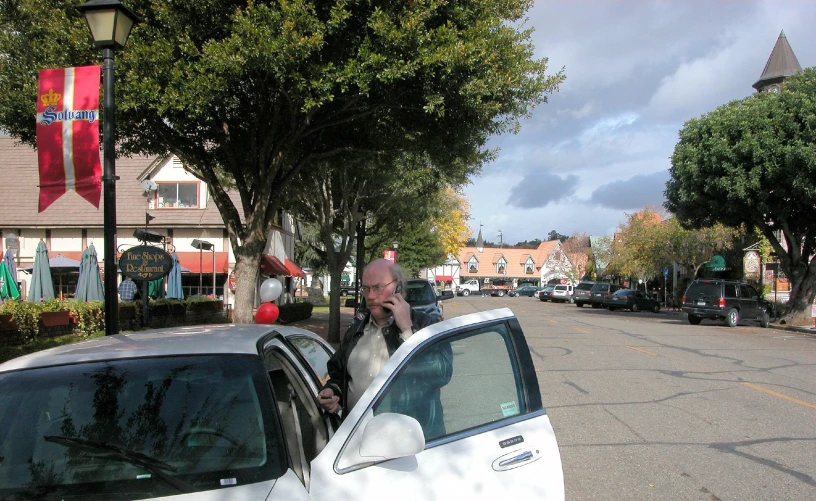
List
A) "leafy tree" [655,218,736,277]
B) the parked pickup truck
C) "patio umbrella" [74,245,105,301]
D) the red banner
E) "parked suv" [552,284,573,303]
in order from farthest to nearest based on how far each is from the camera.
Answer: the parked pickup truck, "parked suv" [552,284,573,303], "leafy tree" [655,218,736,277], "patio umbrella" [74,245,105,301], the red banner

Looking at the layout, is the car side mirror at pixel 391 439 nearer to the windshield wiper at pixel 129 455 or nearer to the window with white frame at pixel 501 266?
the windshield wiper at pixel 129 455

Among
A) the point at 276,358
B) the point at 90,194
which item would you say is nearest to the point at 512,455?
the point at 276,358

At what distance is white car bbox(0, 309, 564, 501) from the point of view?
2545 mm

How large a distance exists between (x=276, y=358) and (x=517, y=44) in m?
9.85

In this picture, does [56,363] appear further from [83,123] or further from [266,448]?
[83,123]

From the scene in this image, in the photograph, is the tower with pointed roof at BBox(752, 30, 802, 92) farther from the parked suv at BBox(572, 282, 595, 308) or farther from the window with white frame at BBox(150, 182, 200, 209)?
the window with white frame at BBox(150, 182, 200, 209)

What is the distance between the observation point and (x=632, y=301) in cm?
4047

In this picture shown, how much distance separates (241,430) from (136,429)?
43cm

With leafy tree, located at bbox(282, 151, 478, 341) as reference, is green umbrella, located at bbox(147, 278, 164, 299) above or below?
below

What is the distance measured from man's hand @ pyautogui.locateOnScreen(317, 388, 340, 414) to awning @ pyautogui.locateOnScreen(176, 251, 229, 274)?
83.4 ft

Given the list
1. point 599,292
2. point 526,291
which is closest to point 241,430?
point 599,292

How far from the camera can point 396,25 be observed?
33.3 feet

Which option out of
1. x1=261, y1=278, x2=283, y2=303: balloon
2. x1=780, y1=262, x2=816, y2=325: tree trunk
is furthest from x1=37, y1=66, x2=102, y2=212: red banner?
x1=780, y1=262, x2=816, y2=325: tree trunk

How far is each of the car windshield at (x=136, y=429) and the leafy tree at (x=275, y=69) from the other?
7.08m
